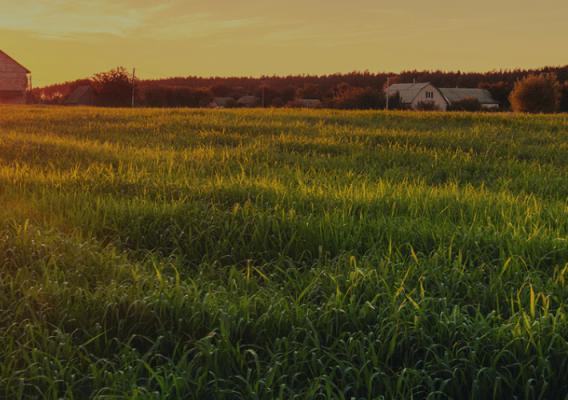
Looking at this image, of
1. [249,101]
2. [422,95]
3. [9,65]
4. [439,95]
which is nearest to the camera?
[9,65]

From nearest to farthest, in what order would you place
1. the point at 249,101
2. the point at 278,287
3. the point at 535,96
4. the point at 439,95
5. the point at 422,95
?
the point at 278,287 < the point at 535,96 < the point at 249,101 < the point at 439,95 < the point at 422,95

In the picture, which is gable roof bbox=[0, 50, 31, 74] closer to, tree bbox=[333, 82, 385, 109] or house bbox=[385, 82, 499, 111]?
tree bbox=[333, 82, 385, 109]

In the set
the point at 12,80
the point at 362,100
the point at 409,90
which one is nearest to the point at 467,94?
the point at 409,90

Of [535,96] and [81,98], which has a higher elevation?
[81,98]

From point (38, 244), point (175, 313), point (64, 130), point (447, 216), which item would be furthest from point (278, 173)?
point (64, 130)

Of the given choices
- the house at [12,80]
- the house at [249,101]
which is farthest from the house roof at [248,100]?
the house at [12,80]

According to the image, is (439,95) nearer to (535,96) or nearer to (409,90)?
(409,90)

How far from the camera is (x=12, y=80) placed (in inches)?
2621

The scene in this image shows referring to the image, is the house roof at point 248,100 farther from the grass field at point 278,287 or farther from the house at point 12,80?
the grass field at point 278,287

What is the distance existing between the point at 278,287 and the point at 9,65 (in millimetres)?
69843

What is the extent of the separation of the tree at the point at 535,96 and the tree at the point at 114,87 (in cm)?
4280

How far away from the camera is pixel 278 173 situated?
835cm

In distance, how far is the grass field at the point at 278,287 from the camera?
297 centimetres


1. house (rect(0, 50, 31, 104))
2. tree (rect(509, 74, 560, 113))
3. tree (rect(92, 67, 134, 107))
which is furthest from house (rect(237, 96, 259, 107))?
tree (rect(509, 74, 560, 113))
